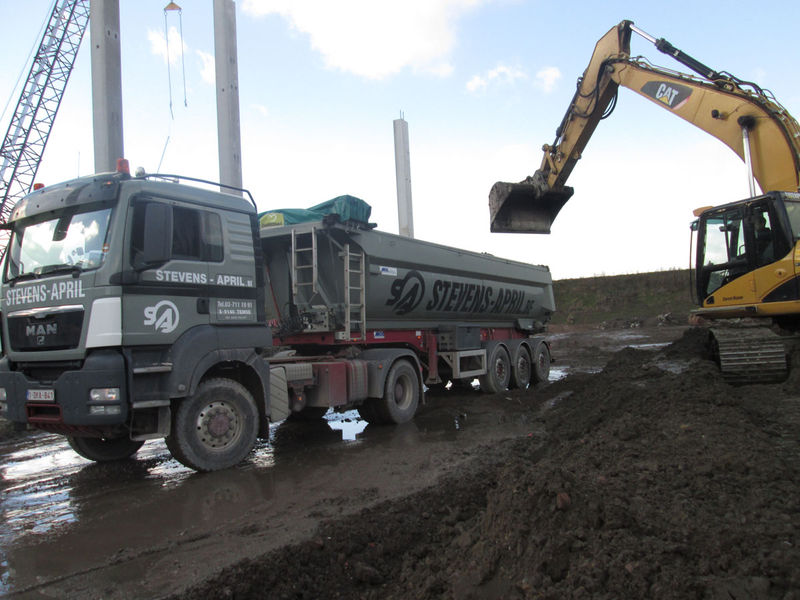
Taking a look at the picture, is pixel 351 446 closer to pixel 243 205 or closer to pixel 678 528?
pixel 243 205

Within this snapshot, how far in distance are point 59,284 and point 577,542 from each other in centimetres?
505

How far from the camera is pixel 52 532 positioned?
4.38m

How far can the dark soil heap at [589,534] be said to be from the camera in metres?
2.60

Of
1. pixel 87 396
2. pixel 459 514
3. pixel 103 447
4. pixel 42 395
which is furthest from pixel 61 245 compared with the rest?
pixel 459 514

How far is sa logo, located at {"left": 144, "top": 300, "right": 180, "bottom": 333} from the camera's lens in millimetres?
5371

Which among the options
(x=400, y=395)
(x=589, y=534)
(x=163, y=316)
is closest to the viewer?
(x=589, y=534)

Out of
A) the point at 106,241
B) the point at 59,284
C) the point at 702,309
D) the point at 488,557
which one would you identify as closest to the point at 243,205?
the point at 106,241

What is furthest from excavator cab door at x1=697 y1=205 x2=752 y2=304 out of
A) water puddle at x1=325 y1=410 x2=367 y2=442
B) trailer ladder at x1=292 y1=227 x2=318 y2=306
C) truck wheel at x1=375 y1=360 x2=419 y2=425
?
trailer ladder at x1=292 y1=227 x2=318 y2=306

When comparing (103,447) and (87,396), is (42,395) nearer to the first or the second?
(87,396)

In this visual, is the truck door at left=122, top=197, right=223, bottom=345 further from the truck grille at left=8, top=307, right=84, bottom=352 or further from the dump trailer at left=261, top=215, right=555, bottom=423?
the dump trailer at left=261, top=215, right=555, bottom=423

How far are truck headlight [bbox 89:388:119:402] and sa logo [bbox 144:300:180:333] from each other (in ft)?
2.29

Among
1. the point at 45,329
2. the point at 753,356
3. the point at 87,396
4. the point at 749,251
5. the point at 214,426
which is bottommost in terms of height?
the point at 214,426

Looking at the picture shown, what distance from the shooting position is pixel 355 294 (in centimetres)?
831

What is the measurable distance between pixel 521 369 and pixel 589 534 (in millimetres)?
10416
